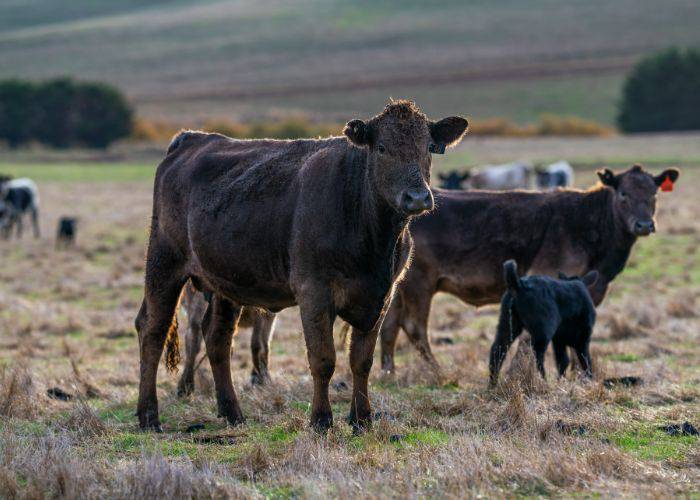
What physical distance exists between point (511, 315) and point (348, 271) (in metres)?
2.71

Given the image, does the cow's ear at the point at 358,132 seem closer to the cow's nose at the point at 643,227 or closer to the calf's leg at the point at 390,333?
the calf's leg at the point at 390,333

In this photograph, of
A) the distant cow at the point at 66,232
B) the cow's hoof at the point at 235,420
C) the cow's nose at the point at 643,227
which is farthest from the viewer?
the distant cow at the point at 66,232

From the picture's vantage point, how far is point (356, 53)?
375ft

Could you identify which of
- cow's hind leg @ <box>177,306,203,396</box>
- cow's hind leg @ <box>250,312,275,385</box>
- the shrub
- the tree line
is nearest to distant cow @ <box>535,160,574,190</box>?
cow's hind leg @ <box>250,312,275,385</box>

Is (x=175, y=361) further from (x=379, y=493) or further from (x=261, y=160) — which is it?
(x=379, y=493)

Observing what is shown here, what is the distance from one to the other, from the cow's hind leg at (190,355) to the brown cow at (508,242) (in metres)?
2.06

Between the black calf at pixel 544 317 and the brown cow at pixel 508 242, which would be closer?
the black calf at pixel 544 317

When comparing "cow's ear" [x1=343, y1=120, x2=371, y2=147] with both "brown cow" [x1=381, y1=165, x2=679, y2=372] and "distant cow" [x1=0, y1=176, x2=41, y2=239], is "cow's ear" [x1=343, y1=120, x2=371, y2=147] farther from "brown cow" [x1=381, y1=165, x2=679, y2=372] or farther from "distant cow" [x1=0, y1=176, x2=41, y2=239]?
"distant cow" [x1=0, y1=176, x2=41, y2=239]

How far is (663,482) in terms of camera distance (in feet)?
19.7

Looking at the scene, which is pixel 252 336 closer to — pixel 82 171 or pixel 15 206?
pixel 15 206

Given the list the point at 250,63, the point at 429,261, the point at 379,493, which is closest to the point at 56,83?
the point at 250,63

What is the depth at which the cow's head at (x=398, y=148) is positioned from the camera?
23.2ft

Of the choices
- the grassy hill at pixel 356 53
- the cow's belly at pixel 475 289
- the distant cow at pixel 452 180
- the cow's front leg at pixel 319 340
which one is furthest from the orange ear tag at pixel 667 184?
the grassy hill at pixel 356 53

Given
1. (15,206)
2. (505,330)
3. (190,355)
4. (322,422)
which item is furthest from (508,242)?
(15,206)
